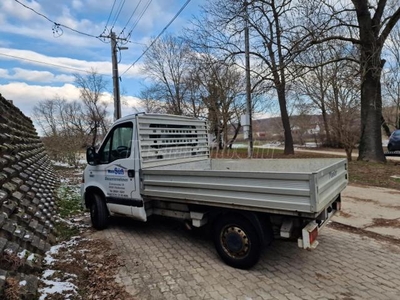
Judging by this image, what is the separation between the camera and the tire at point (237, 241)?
3.51 meters

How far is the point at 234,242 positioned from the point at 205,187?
814 mm

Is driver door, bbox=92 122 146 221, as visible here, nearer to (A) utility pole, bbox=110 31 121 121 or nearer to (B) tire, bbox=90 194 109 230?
(B) tire, bbox=90 194 109 230

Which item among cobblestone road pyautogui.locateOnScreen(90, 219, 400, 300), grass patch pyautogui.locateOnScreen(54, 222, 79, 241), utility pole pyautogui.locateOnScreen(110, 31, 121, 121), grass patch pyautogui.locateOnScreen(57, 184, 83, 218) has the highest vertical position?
Answer: utility pole pyautogui.locateOnScreen(110, 31, 121, 121)

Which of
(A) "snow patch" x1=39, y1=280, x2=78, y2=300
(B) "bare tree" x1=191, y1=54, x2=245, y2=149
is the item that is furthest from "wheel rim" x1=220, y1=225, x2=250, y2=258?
(B) "bare tree" x1=191, y1=54, x2=245, y2=149

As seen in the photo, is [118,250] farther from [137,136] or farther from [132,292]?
[137,136]

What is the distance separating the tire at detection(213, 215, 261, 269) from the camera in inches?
138

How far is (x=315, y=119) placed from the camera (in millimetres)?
36312

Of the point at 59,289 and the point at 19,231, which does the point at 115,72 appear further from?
the point at 59,289

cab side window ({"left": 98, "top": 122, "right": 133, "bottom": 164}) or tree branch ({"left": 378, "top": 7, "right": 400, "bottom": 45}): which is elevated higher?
tree branch ({"left": 378, "top": 7, "right": 400, "bottom": 45})

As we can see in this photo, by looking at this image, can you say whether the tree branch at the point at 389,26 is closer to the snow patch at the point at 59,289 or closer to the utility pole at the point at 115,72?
the utility pole at the point at 115,72

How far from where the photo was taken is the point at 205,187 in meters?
3.69

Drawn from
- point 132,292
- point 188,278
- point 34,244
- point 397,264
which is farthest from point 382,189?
point 34,244

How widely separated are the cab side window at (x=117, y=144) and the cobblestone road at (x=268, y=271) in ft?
4.90

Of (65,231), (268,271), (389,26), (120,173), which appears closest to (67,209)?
(65,231)
